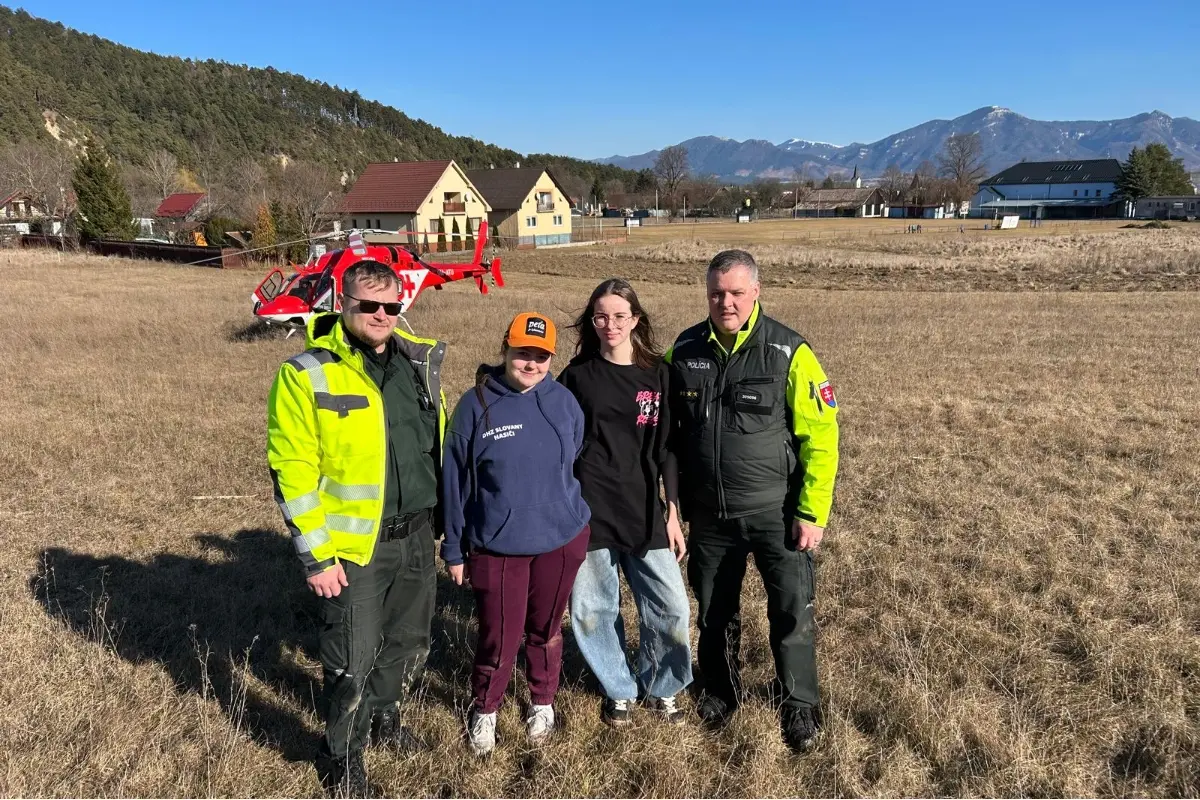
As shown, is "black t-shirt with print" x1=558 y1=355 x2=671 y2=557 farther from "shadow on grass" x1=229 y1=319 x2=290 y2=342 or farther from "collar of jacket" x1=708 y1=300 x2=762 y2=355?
"shadow on grass" x1=229 y1=319 x2=290 y2=342

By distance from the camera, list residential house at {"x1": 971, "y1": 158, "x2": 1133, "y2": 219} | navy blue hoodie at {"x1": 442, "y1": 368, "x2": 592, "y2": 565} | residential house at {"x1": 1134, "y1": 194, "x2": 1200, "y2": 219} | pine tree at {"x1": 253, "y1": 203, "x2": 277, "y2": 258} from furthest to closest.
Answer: residential house at {"x1": 971, "y1": 158, "x2": 1133, "y2": 219} < residential house at {"x1": 1134, "y1": 194, "x2": 1200, "y2": 219} < pine tree at {"x1": 253, "y1": 203, "x2": 277, "y2": 258} < navy blue hoodie at {"x1": 442, "y1": 368, "x2": 592, "y2": 565}

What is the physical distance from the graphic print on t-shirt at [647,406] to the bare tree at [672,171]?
106346 mm

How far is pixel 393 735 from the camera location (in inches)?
110

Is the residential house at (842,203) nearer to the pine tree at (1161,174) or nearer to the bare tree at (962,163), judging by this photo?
the bare tree at (962,163)

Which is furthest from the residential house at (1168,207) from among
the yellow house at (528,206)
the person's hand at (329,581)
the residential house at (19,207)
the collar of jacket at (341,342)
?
the residential house at (19,207)

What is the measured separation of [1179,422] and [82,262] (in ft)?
110

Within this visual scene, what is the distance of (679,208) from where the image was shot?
107m

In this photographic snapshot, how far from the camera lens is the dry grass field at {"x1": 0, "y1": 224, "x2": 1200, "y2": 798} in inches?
104

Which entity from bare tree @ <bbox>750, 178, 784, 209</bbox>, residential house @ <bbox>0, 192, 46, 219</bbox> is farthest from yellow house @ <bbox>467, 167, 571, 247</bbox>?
bare tree @ <bbox>750, 178, 784, 209</bbox>

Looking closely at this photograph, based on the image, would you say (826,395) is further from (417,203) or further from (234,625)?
(417,203)

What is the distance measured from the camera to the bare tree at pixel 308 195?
115 feet

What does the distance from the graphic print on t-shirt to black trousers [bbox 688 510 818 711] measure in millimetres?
492

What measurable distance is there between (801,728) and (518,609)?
4.18 feet

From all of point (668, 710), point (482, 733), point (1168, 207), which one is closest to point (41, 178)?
point (482, 733)
